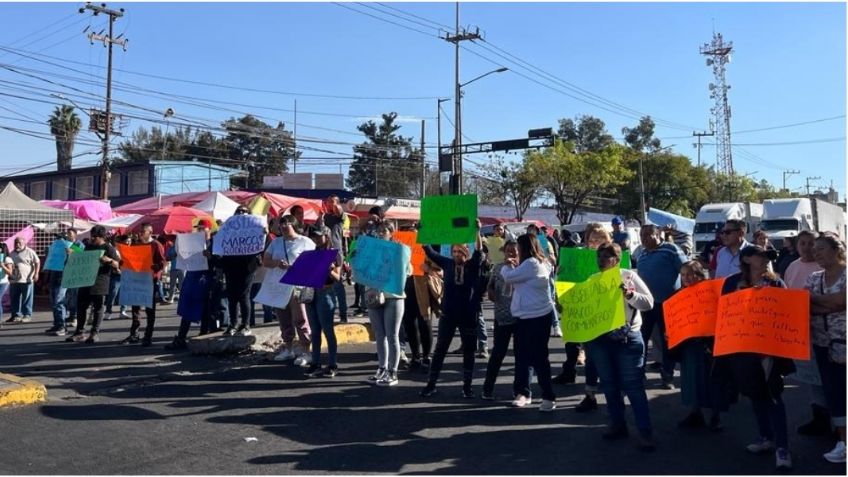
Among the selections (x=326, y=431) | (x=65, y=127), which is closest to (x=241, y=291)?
(x=326, y=431)

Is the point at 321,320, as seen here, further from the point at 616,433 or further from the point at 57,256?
the point at 57,256

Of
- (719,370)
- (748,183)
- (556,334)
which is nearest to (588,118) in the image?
(748,183)

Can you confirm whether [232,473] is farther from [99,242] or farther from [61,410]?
[99,242]

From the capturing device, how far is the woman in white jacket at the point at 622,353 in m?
5.83

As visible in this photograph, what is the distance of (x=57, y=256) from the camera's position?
14094 mm

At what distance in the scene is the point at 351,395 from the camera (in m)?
7.77

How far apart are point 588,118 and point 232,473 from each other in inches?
3429

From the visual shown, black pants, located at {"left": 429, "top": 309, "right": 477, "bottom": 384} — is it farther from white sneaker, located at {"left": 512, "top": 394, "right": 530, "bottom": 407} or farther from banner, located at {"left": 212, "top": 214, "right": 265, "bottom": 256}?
banner, located at {"left": 212, "top": 214, "right": 265, "bottom": 256}

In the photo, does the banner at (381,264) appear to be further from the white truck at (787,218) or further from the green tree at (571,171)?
the green tree at (571,171)

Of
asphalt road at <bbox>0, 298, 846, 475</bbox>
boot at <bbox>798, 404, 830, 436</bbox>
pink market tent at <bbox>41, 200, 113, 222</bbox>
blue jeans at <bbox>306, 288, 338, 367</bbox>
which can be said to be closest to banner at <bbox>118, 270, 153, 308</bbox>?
asphalt road at <bbox>0, 298, 846, 475</bbox>

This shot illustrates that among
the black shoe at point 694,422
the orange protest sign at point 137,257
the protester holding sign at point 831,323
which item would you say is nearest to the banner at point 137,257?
the orange protest sign at point 137,257

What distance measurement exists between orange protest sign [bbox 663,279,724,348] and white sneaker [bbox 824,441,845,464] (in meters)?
1.18

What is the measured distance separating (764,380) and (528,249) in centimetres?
256

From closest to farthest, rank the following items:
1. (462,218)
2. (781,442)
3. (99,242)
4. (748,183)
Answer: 1. (781,442)
2. (462,218)
3. (99,242)
4. (748,183)
